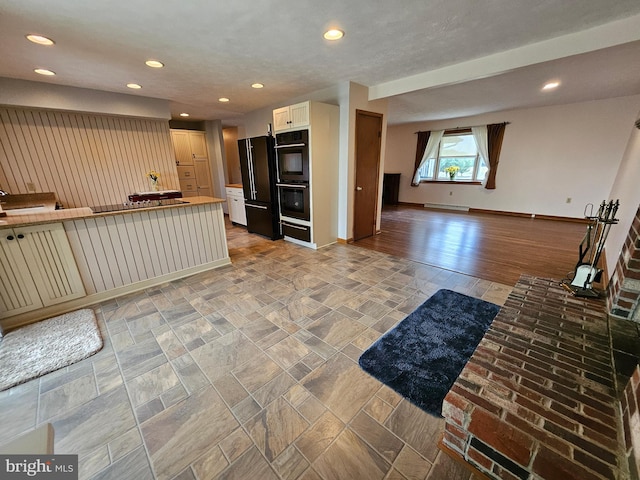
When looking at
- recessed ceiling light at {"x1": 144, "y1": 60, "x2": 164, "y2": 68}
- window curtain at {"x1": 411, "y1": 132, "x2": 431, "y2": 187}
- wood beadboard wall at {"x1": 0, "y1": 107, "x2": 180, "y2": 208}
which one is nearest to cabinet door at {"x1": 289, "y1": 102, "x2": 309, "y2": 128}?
recessed ceiling light at {"x1": 144, "y1": 60, "x2": 164, "y2": 68}

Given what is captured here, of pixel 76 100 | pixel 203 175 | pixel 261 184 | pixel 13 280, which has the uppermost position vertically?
pixel 76 100

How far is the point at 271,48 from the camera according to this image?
99.3 inches

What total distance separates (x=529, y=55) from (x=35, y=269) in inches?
207

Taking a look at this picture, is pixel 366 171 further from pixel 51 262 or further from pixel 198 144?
pixel 198 144

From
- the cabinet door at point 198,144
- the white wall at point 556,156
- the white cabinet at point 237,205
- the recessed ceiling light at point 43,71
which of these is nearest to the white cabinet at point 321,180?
the white cabinet at point 237,205

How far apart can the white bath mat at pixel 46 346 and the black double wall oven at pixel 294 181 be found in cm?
281

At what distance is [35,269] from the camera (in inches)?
89.5

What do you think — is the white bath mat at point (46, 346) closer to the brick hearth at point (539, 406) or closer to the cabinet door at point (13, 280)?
the cabinet door at point (13, 280)

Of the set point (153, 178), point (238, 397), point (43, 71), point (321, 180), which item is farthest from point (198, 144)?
point (238, 397)

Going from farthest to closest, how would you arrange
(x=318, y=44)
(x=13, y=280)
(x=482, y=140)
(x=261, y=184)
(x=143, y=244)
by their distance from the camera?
(x=482, y=140), (x=261, y=184), (x=143, y=244), (x=318, y=44), (x=13, y=280)

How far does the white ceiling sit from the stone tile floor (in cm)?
250

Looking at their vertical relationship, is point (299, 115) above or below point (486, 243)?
above

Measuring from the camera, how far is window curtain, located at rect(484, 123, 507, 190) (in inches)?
243

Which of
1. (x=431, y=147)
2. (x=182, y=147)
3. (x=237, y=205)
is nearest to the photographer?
(x=237, y=205)
